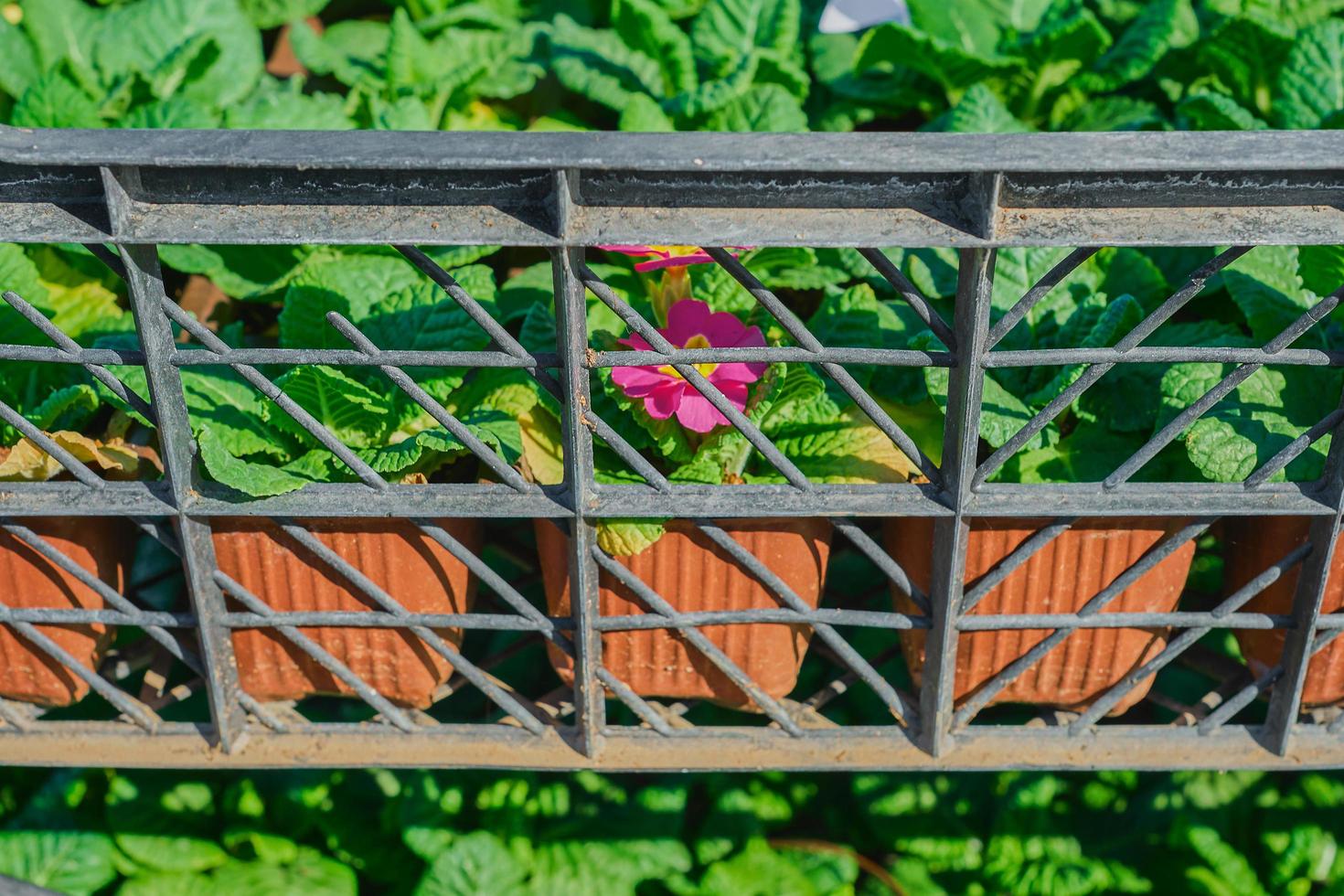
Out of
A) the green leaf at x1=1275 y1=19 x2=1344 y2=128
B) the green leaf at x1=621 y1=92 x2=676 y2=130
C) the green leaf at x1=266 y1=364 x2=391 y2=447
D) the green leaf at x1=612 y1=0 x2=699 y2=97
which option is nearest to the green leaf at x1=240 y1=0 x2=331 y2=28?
the green leaf at x1=612 y1=0 x2=699 y2=97

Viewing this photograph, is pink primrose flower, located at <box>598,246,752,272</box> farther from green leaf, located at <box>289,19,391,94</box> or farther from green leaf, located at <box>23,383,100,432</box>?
green leaf, located at <box>289,19,391,94</box>

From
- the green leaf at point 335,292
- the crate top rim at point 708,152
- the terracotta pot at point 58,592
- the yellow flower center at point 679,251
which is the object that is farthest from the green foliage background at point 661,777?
the crate top rim at point 708,152

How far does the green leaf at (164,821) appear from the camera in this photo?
156cm

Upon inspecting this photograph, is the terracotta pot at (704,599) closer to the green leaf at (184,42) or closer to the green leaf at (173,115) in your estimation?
the green leaf at (173,115)

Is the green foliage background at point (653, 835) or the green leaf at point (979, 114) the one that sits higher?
the green leaf at point (979, 114)

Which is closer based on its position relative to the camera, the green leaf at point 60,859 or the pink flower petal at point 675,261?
the pink flower petal at point 675,261

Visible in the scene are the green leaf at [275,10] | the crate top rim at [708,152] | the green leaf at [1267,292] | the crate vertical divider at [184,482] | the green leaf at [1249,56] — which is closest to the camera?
the crate top rim at [708,152]

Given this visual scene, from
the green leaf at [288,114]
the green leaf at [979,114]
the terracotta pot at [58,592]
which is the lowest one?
the terracotta pot at [58,592]

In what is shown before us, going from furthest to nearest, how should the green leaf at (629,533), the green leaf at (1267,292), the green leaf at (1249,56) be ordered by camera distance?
the green leaf at (1249,56), the green leaf at (1267,292), the green leaf at (629,533)

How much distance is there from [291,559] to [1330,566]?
2.74 feet

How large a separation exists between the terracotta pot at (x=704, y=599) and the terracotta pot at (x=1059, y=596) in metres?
0.09

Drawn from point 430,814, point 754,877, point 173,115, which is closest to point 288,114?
point 173,115

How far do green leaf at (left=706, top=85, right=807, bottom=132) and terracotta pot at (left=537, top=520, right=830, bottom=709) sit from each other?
521mm

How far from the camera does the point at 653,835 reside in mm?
1607
